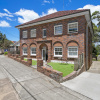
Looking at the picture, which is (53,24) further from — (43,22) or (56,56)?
(56,56)

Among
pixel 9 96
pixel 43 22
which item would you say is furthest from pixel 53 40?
pixel 9 96

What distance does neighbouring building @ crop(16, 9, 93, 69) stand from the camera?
35.7 feet

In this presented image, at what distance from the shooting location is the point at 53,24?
12.9m

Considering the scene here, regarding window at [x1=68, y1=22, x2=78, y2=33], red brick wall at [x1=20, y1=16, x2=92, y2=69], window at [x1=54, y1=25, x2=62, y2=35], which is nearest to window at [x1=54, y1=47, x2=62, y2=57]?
red brick wall at [x1=20, y1=16, x2=92, y2=69]

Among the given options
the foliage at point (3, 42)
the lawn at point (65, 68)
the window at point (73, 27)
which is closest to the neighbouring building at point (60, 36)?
the window at point (73, 27)

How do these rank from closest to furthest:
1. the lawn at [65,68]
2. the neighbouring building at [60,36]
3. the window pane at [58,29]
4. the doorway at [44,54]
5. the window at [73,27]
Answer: the lawn at [65,68] < the neighbouring building at [60,36] < the window at [73,27] < the window pane at [58,29] < the doorway at [44,54]

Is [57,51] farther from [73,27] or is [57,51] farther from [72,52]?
[73,27]

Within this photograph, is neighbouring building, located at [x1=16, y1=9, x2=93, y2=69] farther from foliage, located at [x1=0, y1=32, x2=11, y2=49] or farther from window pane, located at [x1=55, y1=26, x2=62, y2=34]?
foliage, located at [x1=0, y1=32, x2=11, y2=49]

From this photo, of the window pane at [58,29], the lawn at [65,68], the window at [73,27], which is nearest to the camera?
the lawn at [65,68]

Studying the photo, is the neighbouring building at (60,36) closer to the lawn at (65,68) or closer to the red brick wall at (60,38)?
the red brick wall at (60,38)

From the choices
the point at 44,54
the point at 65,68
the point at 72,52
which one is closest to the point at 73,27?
the point at 72,52

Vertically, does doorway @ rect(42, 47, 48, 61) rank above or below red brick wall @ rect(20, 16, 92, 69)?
below

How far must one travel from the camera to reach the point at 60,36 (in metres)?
12.4

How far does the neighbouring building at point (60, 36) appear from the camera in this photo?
10.9 m
